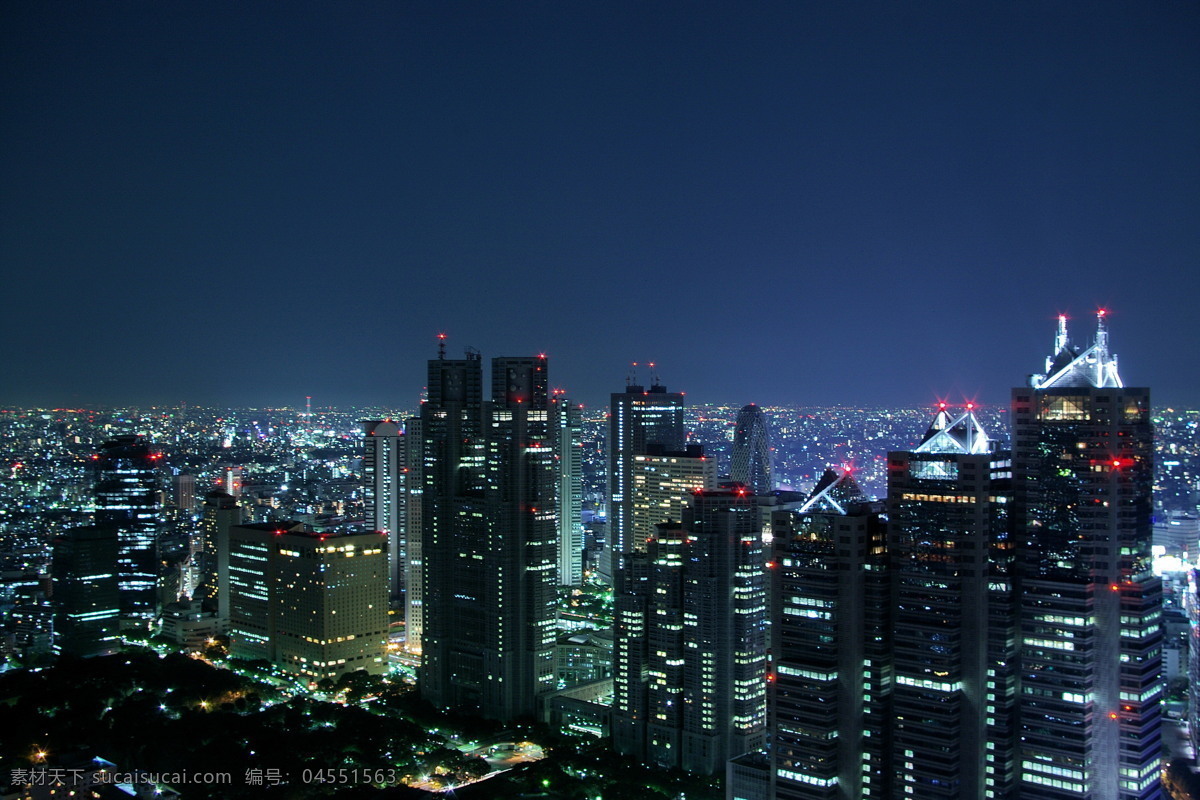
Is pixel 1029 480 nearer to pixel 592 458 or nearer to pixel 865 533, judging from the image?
pixel 865 533

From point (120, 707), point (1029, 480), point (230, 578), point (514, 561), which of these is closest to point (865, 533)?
point (1029, 480)

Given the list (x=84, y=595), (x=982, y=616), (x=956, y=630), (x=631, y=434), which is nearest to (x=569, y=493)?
(x=631, y=434)

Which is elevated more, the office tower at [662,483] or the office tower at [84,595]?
the office tower at [662,483]

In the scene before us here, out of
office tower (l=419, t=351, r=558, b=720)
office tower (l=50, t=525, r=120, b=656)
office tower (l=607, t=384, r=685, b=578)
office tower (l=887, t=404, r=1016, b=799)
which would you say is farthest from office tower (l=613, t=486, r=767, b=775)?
office tower (l=50, t=525, r=120, b=656)

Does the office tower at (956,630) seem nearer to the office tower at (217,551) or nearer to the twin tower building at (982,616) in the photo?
the twin tower building at (982,616)

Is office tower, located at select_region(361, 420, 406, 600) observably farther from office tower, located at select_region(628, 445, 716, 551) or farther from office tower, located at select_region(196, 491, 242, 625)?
office tower, located at select_region(628, 445, 716, 551)

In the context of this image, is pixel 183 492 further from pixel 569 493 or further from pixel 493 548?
pixel 493 548

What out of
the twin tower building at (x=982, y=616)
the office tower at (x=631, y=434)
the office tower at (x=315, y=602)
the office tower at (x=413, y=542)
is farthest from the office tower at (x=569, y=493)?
the twin tower building at (x=982, y=616)
